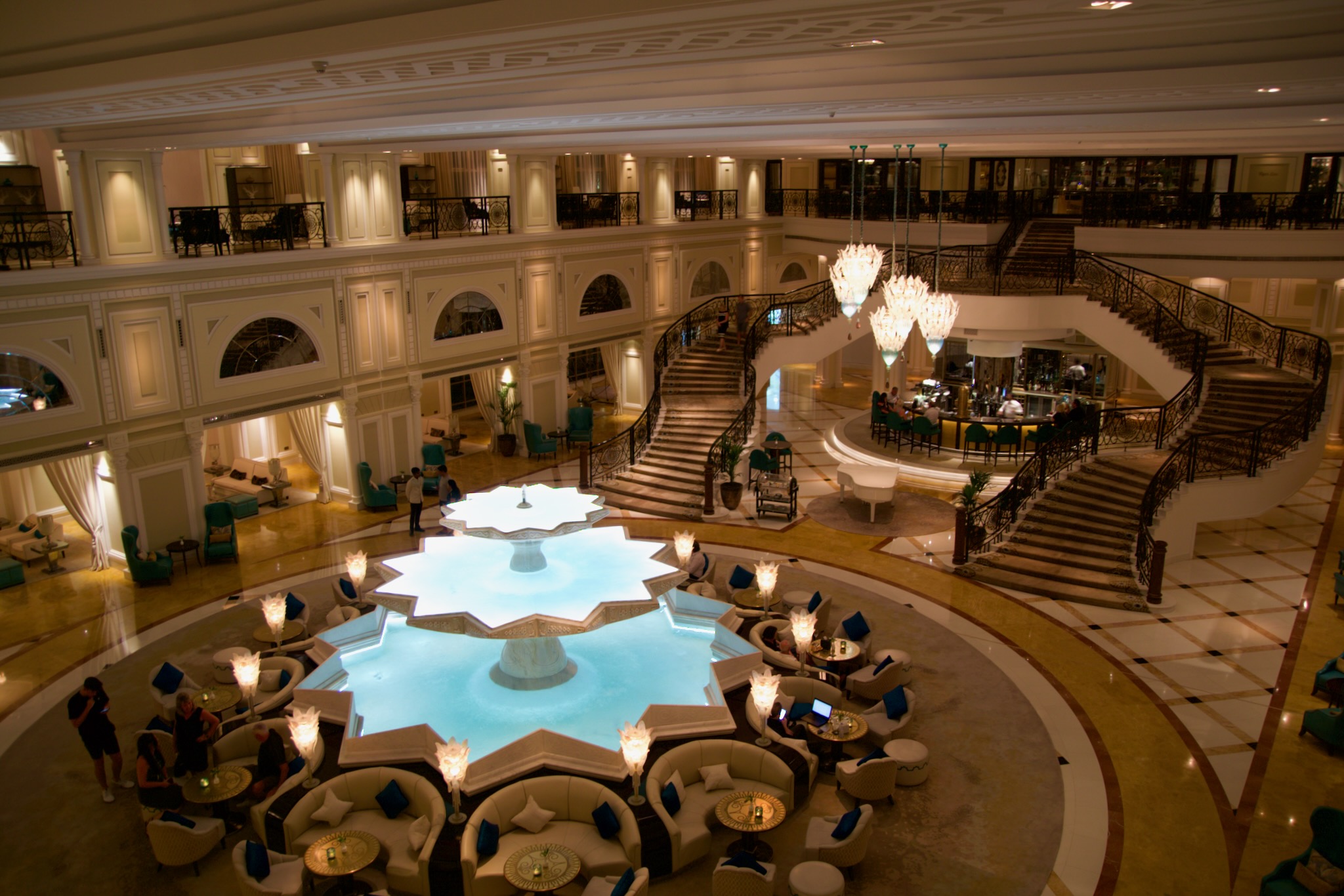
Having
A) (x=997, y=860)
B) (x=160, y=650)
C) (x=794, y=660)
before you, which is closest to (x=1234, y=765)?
(x=997, y=860)

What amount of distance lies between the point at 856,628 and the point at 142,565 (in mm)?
9511

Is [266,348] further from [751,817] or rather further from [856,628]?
[751,817]

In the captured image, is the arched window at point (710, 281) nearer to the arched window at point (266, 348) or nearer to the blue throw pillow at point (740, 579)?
the arched window at point (266, 348)

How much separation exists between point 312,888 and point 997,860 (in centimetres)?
538

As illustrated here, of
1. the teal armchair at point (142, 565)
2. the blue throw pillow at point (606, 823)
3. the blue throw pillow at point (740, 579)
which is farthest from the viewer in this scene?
the teal armchair at point (142, 565)

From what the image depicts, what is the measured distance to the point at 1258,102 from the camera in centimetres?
620

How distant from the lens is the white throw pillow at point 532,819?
8.03m

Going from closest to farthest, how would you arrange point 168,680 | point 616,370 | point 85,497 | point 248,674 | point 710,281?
point 248,674, point 168,680, point 85,497, point 616,370, point 710,281

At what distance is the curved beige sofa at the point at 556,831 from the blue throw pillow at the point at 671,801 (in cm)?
37

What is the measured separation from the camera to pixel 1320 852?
7.28 metres

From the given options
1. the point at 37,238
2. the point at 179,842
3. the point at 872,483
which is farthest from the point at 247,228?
the point at 872,483

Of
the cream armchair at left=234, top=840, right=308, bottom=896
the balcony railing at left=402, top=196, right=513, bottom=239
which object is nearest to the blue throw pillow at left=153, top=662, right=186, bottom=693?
the cream armchair at left=234, top=840, right=308, bottom=896

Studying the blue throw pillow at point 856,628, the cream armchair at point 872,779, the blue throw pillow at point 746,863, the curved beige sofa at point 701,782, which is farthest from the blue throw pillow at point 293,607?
the cream armchair at point 872,779

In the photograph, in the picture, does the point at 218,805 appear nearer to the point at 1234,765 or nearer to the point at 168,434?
the point at 168,434
